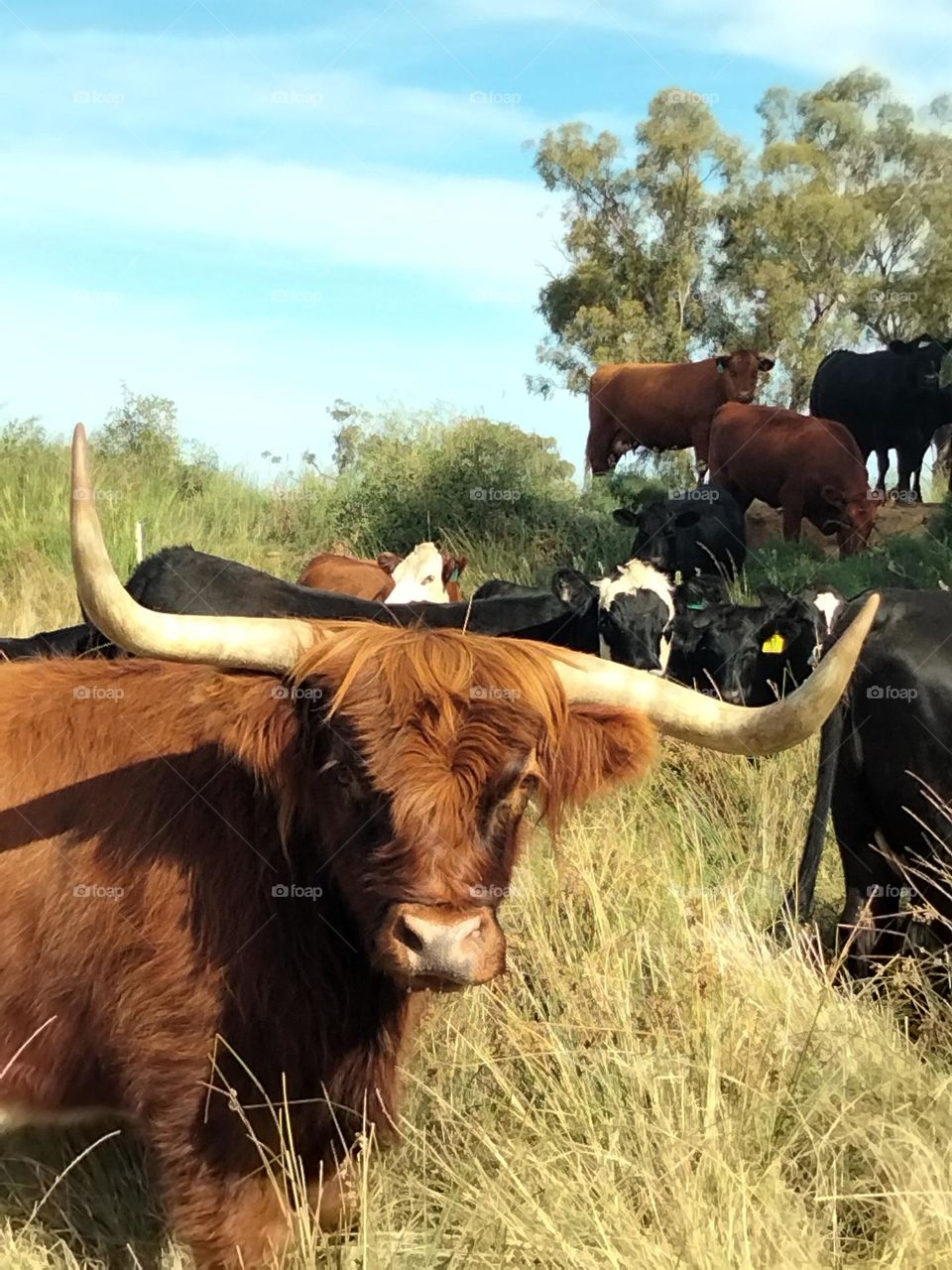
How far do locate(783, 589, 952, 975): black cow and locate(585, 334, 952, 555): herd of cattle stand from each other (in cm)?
954

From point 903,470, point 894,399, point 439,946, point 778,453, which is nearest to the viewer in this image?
point 439,946

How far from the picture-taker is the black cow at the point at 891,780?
4711 millimetres

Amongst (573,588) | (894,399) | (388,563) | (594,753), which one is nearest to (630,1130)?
(594,753)

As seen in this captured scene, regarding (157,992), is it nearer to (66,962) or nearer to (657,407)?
(66,962)

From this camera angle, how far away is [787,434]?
15188mm

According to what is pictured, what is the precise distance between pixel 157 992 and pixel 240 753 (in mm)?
611

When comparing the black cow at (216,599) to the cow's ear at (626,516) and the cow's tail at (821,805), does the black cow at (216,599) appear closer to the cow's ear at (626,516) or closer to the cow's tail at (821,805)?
the cow's tail at (821,805)

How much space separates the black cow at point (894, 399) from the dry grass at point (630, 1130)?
44.9 ft

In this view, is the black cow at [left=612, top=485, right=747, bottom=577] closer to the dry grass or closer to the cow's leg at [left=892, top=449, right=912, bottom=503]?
the cow's leg at [left=892, top=449, right=912, bottom=503]

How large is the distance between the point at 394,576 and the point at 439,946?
29.8 ft

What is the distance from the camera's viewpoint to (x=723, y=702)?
3252 millimetres

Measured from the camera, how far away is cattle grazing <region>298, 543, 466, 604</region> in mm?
11344

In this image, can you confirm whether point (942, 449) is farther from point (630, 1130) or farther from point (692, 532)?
point (630, 1130)

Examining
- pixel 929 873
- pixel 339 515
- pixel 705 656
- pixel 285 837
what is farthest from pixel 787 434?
pixel 285 837
